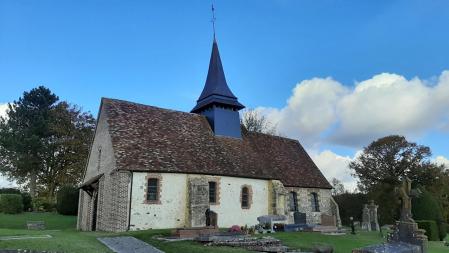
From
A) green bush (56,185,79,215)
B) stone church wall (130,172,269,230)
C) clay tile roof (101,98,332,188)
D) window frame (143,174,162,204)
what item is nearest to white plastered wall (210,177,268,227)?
stone church wall (130,172,269,230)

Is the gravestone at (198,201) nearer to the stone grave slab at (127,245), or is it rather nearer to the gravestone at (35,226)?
the stone grave slab at (127,245)

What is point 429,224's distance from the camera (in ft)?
81.0

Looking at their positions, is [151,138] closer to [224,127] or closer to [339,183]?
[224,127]

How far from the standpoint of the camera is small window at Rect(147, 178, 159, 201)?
22.2 metres

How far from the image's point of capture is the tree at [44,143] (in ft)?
146

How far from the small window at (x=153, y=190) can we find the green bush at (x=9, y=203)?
664 inches

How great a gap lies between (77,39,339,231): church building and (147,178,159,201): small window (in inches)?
2.2

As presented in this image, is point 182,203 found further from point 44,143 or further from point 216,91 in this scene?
point 44,143

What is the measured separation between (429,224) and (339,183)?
2148 inches

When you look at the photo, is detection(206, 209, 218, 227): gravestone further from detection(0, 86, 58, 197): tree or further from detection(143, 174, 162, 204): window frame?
detection(0, 86, 58, 197): tree

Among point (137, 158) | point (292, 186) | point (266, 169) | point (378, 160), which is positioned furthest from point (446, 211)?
point (137, 158)

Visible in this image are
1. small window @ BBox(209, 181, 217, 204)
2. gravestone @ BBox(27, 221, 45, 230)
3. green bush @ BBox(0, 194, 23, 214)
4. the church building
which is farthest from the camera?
green bush @ BBox(0, 194, 23, 214)

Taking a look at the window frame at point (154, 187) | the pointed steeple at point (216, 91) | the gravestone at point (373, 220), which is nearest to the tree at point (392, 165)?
the gravestone at point (373, 220)

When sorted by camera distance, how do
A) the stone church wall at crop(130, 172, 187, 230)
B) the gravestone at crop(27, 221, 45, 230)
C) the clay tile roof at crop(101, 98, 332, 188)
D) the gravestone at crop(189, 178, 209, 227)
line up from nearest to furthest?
the stone church wall at crop(130, 172, 187, 230) → the gravestone at crop(189, 178, 209, 227) → the clay tile roof at crop(101, 98, 332, 188) → the gravestone at crop(27, 221, 45, 230)
